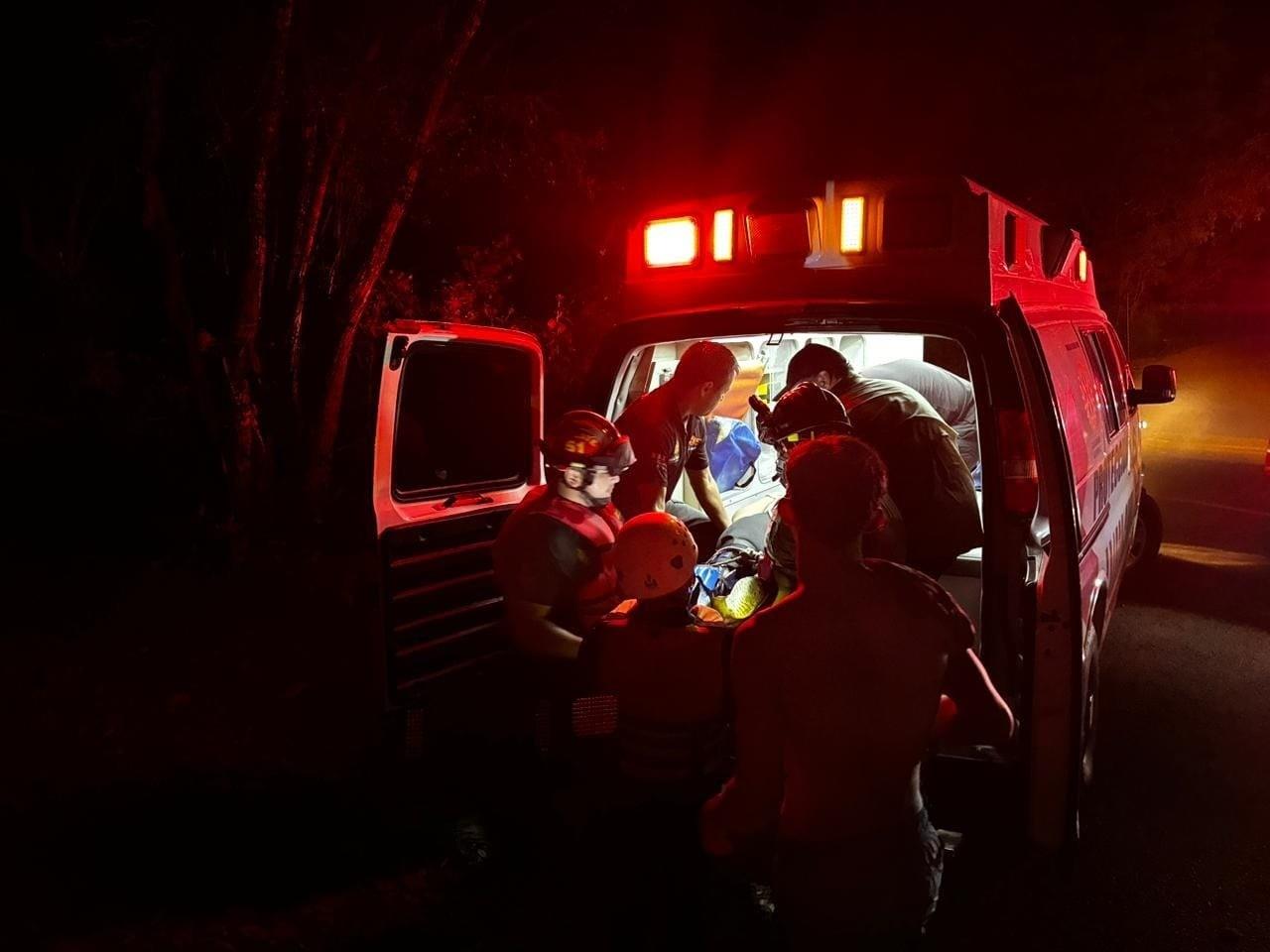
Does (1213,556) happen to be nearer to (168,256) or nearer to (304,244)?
(304,244)

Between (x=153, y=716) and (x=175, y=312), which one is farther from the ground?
(x=175, y=312)

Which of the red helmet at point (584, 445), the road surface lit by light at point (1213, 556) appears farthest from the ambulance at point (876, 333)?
the road surface lit by light at point (1213, 556)

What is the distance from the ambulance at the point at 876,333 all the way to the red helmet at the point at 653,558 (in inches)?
35.5

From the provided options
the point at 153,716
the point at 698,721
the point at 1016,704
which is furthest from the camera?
the point at 153,716

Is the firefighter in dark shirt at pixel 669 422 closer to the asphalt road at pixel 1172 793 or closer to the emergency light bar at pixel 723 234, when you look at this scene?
the emergency light bar at pixel 723 234

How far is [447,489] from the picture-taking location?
4.14 metres

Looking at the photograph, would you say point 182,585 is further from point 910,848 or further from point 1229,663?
point 1229,663

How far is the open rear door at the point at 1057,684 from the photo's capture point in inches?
115

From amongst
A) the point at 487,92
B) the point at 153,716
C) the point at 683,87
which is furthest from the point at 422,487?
the point at 683,87

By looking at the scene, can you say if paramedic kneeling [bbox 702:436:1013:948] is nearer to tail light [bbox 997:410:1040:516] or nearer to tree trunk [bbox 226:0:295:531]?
tail light [bbox 997:410:1040:516]

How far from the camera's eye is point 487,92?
9.55 meters

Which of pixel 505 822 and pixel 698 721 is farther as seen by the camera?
pixel 505 822

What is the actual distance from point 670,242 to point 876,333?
3.25 ft

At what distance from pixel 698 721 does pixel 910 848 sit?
906 millimetres
